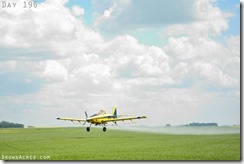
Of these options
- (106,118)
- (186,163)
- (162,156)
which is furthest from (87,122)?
(186,163)

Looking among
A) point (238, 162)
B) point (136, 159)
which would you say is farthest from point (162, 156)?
point (238, 162)

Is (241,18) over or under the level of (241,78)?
over

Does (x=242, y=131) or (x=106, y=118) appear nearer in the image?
(x=242, y=131)

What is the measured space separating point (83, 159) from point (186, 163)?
6.92 metres

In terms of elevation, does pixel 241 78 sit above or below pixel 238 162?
above

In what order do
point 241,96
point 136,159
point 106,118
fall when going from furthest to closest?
point 106,118, point 136,159, point 241,96

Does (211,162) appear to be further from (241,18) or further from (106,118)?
(106,118)

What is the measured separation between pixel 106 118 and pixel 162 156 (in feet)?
35.8

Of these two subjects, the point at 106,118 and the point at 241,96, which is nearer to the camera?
the point at 241,96

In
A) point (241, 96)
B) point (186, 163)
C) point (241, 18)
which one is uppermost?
point (241, 18)

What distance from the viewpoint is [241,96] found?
92.8ft

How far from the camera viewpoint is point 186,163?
29172 millimetres

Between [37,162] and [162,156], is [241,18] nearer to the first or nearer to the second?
[162,156]

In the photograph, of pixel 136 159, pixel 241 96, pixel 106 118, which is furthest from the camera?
pixel 106 118
